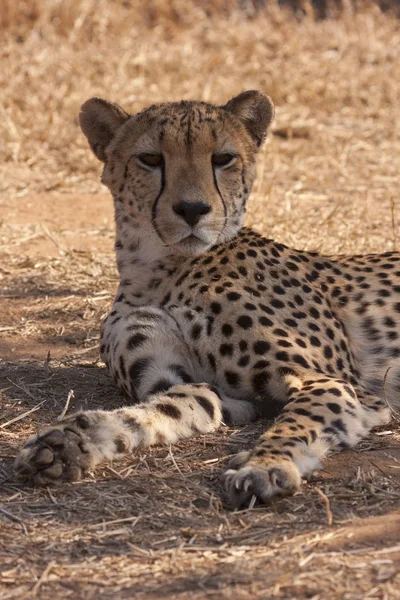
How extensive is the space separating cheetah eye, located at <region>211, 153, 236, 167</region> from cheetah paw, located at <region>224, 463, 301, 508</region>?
3.90 feet

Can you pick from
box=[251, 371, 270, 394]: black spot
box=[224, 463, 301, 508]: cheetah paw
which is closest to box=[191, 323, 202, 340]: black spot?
box=[251, 371, 270, 394]: black spot

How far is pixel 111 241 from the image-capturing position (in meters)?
5.62

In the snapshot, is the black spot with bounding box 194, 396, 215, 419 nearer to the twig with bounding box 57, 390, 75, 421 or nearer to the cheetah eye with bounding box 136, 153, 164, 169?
the twig with bounding box 57, 390, 75, 421

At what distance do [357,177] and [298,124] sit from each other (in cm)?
87

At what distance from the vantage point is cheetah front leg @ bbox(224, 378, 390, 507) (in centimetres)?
268

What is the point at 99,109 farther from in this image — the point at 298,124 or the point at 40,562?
the point at 298,124

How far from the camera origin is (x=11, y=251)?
17.7 feet

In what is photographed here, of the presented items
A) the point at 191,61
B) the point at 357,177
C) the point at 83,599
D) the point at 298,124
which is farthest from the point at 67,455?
the point at 191,61

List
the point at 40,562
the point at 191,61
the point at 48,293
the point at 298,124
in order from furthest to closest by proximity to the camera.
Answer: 1. the point at 191,61
2. the point at 298,124
3. the point at 48,293
4. the point at 40,562

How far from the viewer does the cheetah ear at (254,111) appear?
3.81m

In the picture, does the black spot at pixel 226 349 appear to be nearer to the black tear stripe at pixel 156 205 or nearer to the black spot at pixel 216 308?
the black spot at pixel 216 308

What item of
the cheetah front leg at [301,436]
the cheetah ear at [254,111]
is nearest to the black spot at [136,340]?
the cheetah front leg at [301,436]

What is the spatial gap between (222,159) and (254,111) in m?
0.37

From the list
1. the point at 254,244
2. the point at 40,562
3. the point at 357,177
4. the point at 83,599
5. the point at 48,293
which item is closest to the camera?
the point at 83,599
